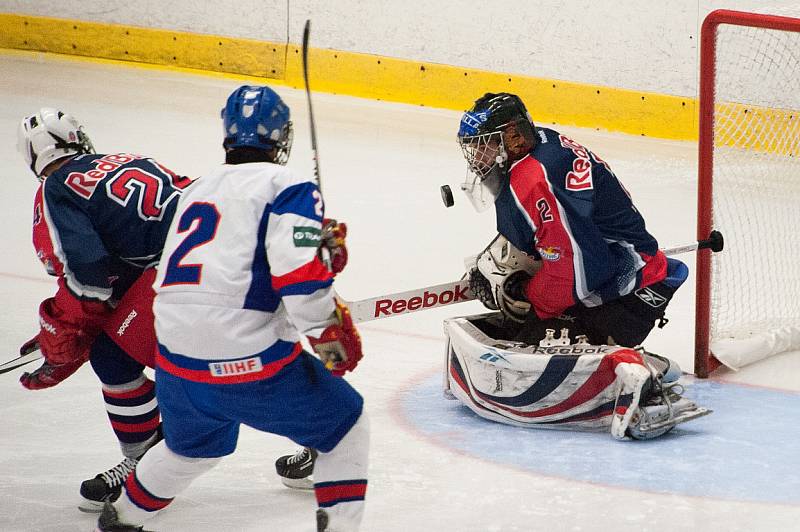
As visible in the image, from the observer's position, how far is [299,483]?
2.85m

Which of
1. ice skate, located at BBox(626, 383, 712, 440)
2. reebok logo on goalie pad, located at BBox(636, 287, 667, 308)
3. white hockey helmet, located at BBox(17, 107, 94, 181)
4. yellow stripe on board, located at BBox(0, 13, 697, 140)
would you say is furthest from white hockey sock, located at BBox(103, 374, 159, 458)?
yellow stripe on board, located at BBox(0, 13, 697, 140)

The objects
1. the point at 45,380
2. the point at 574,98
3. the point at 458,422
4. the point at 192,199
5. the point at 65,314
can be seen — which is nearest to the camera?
the point at 192,199

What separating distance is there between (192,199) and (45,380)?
815 mm

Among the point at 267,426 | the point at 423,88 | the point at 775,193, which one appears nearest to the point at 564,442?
the point at 267,426

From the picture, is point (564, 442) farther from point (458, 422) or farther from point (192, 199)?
point (192, 199)

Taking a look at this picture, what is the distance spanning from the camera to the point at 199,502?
2.77 meters

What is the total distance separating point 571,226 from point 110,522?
134 centimetres

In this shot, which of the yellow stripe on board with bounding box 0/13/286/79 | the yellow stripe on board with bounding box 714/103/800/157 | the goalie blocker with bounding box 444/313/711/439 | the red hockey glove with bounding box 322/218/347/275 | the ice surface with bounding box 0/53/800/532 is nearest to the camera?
the red hockey glove with bounding box 322/218/347/275

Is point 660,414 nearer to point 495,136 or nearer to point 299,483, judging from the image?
point 495,136

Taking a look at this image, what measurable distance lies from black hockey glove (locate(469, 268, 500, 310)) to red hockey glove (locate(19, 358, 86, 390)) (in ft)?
3.73

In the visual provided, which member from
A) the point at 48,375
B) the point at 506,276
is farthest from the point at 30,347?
the point at 506,276

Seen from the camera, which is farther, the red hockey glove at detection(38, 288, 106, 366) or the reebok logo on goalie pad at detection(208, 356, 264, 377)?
the red hockey glove at detection(38, 288, 106, 366)

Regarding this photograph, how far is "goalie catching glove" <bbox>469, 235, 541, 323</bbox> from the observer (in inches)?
131

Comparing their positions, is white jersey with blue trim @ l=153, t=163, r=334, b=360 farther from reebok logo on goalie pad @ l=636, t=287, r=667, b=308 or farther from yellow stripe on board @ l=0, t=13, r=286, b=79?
yellow stripe on board @ l=0, t=13, r=286, b=79
